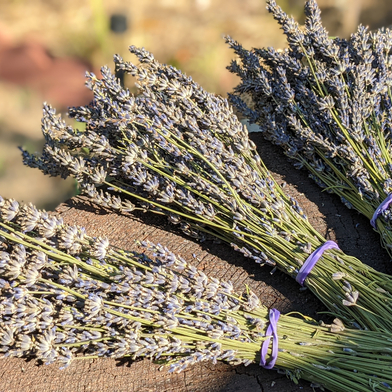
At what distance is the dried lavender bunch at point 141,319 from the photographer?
0.89 metres

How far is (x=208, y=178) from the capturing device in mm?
1146

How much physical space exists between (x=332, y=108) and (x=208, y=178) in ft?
1.64

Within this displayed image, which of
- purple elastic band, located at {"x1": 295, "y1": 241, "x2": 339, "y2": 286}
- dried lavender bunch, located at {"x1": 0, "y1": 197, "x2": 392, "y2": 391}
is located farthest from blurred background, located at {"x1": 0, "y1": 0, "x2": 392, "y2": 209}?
purple elastic band, located at {"x1": 295, "y1": 241, "x2": 339, "y2": 286}

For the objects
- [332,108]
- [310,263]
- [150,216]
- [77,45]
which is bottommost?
[150,216]

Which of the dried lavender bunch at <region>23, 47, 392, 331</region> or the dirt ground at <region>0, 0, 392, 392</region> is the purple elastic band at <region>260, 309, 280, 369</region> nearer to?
the dirt ground at <region>0, 0, 392, 392</region>

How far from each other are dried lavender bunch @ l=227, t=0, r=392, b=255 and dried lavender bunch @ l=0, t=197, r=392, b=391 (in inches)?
16.2

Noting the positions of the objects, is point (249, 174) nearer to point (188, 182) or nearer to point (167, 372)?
point (188, 182)

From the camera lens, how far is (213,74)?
8.28 feet

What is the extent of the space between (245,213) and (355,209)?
1.45ft

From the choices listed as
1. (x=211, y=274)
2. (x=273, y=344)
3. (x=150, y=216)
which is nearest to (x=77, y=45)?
(x=150, y=216)

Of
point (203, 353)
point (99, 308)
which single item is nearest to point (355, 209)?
point (203, 353)

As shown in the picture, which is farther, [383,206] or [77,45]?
[77,45]

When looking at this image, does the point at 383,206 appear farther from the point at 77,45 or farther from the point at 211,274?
the point at 77,45

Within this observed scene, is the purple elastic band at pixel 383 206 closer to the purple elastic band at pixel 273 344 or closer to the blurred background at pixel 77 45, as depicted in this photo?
the purple elastic band at pixel 273 344
